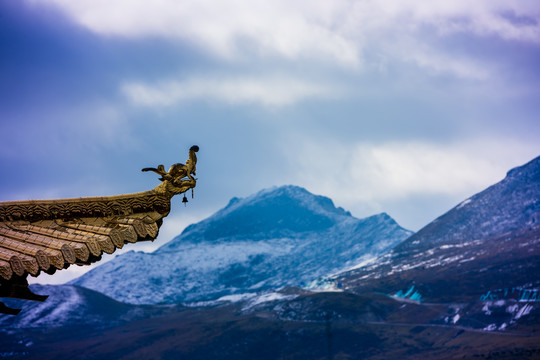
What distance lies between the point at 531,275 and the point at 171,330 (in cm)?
6343

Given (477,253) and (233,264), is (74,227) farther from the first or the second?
(233,264)

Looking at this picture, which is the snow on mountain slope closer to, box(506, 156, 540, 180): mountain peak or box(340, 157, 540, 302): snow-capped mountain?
box(340, 157, 540, 302): snow-capped mountain

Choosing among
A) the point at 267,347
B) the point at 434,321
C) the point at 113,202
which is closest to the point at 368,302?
the point at 434,321

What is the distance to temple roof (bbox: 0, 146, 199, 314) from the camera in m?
7.19

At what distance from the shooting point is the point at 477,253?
133m

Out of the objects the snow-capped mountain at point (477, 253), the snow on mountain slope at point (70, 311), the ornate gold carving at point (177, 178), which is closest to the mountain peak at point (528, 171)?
the snow-capped mountain at point (477, 253)

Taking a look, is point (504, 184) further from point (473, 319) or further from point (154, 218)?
point (154, 218)

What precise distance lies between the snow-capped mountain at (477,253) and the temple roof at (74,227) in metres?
110

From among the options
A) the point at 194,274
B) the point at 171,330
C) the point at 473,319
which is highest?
the point at 194,274

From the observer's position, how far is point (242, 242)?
7662 inches

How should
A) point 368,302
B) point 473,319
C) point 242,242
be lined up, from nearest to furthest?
point 473,319 < point 368,302 < point 242,242

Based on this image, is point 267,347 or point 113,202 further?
point 267,347

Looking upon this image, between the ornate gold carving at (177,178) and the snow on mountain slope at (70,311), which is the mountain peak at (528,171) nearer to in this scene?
the snow on mountain slope at (70,311)

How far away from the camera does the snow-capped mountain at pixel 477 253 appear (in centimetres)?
11731
